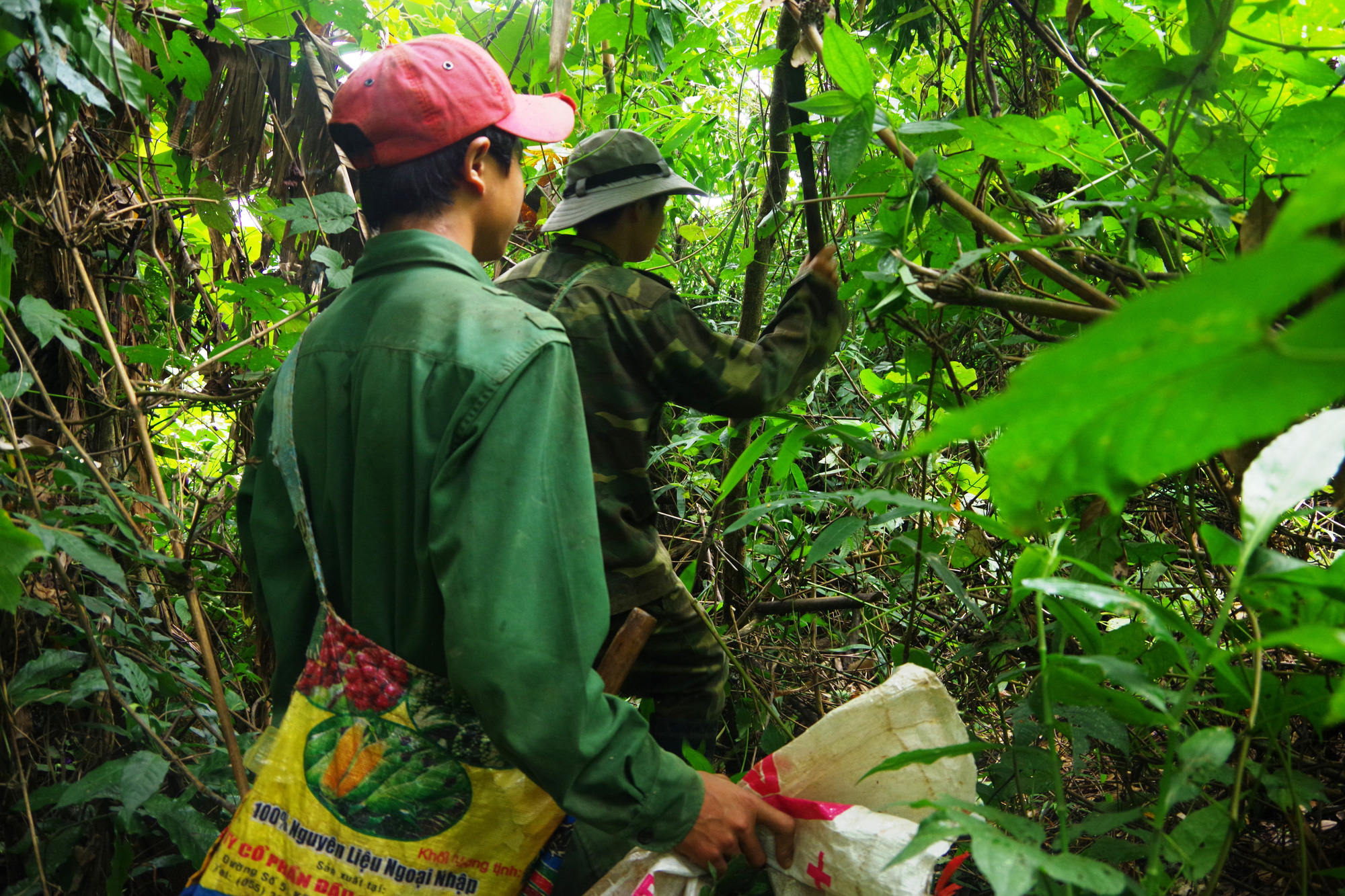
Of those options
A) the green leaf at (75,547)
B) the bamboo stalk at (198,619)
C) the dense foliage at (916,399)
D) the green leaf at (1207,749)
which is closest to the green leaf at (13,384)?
the dense foliage at (916,399)

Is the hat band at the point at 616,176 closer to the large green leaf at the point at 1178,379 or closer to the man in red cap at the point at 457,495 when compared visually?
the man in red cap at the point at 457,495

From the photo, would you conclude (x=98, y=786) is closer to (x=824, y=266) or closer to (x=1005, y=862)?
(x=1005, y=862)

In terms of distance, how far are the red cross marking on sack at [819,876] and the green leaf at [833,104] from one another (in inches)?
34.7

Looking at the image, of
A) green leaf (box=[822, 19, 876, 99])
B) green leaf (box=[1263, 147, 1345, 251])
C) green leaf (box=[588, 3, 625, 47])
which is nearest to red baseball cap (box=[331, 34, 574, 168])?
green leaf (box=[822, 19, 876, 99])

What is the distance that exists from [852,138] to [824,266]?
35.0 inches

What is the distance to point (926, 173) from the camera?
3.44 feet

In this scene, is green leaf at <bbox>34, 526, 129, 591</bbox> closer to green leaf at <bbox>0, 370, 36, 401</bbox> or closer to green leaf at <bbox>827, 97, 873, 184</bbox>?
green leaf at <bbox>0, 370, 36, 401</bbox>

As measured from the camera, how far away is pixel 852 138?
1.11m

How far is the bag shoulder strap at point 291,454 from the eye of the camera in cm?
111

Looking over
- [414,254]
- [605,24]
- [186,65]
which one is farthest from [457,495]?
[605,24]

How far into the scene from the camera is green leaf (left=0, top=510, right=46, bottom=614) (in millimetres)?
834

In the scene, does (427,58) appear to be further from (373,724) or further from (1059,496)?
(1059,496)

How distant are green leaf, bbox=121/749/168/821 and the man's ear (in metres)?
1.07

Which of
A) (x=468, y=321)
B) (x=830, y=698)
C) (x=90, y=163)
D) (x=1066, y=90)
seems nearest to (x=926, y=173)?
(x=1066, y=90)
